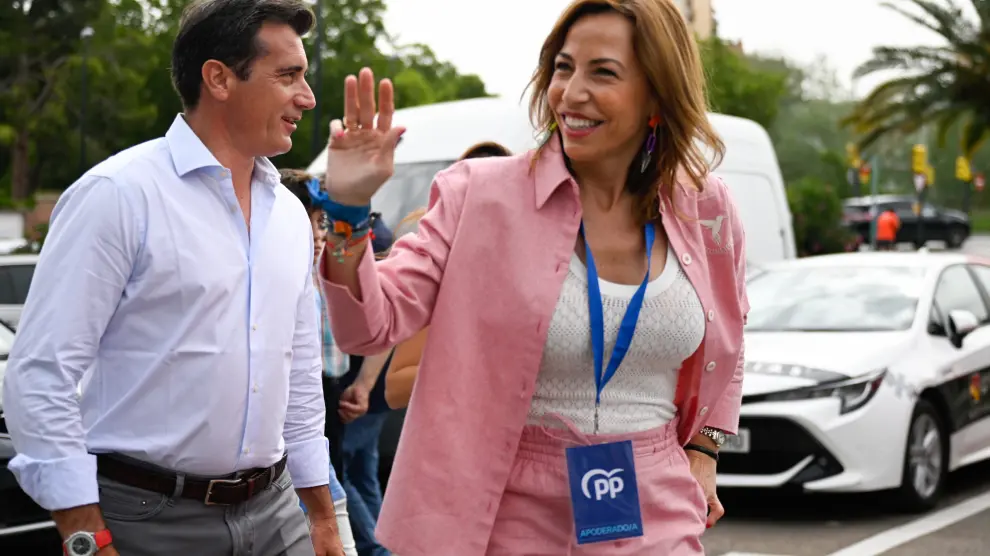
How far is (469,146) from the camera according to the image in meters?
9.40

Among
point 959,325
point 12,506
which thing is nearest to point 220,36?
point 12,506

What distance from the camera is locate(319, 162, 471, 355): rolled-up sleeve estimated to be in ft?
8.14

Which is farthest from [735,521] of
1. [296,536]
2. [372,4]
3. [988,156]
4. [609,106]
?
[988,156]

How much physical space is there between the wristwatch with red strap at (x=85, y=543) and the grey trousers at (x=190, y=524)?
0.31 ft

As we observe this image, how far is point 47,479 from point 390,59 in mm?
57116

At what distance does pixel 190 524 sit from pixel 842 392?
5402mm

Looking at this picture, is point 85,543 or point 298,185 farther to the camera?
point 298,185

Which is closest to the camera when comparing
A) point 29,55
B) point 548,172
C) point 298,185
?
point 548,172

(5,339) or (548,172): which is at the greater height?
(548,172)

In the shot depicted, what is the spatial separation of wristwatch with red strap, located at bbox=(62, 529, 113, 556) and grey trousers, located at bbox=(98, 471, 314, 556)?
0.09m

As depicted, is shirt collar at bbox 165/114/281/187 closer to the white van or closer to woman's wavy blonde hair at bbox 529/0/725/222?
woman's wavy blonde hair at bbox 529/0/725/222

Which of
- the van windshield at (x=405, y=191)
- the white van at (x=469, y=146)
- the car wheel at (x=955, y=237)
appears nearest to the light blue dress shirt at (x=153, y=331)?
the white van at (x=469, y=146)

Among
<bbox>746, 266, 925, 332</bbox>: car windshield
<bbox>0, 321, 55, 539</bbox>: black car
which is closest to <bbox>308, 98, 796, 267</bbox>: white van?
<bbox>746, 266, 925, 332</bbox>: car windshield

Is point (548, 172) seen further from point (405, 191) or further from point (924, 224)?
point (924, 224)
